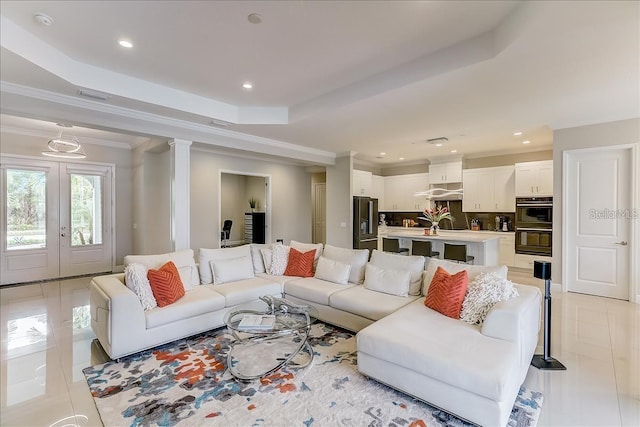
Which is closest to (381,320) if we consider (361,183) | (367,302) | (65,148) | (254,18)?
(367,302)

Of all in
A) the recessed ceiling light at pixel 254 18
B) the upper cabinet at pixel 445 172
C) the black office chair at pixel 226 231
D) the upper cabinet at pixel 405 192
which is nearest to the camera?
the recessed ceiling light at pixel 254 18

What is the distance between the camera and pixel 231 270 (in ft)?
13.7

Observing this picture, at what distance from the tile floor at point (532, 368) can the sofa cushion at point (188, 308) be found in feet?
1.90

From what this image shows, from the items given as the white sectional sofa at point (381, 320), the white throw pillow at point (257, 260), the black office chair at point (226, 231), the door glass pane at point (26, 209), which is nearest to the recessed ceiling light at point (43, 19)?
the white sectional sofa at point (381, 320)

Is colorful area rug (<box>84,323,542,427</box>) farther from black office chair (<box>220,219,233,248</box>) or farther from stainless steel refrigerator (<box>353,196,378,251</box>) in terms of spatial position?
black office chair (<box>220,219,233,248</box>)

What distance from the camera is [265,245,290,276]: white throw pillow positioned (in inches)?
180

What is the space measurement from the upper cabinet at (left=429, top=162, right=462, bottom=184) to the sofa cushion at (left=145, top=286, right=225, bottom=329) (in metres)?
6.43

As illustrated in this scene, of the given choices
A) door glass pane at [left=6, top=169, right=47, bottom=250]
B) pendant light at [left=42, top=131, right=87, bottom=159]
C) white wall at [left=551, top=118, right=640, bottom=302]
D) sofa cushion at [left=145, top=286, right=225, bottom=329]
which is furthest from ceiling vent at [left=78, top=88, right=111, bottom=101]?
white wall at [left=551, top=118, right=640, bottom=302]

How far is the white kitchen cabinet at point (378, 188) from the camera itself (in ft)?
29.0

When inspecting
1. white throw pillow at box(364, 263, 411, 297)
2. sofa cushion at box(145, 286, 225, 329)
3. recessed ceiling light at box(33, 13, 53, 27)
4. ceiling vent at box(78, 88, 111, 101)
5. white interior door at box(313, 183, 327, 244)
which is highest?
recessed ceiling light at box(33, 13, 53, 27)

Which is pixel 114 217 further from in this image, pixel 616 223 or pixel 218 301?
pixel 616 223

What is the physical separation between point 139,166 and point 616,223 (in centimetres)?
878

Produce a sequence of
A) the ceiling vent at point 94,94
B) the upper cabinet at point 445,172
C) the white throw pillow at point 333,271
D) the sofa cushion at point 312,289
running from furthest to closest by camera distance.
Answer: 1. the upper cabinet at point 445,172
2. the white throw pillow at point 333,271
3. the sofa cushion at point 312,289
4. the ceiling vent at point 94,94

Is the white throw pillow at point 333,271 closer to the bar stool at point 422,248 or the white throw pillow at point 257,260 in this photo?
the white throw pillow at point 257,260
